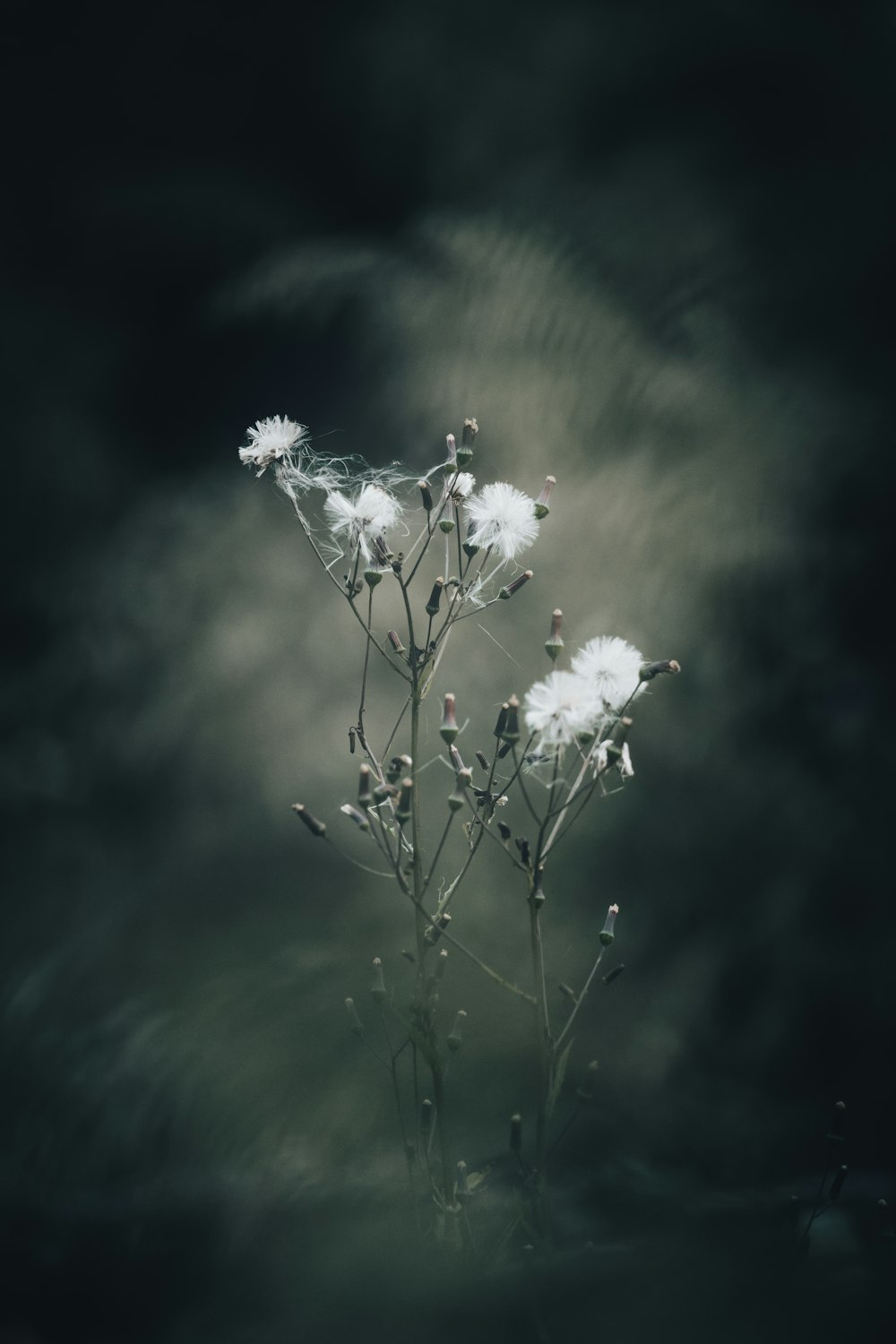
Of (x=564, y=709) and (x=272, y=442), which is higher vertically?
(x=272, y=442)

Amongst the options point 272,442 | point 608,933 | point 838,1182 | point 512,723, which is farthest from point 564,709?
point 838,1182

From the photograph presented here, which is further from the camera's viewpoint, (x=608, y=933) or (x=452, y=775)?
(x=452, y=775)

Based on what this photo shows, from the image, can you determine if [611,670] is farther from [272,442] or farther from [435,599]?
[272,442]

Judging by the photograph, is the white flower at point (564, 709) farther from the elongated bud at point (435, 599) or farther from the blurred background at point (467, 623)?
the blurred background at point (467, 623)

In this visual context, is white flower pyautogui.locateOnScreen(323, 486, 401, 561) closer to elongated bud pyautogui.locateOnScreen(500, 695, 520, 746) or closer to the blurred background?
elongated bud pyautogui.locateOnScreen(500, 695, 520, 746)

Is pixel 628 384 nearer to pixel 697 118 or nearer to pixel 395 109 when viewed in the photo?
pixel 697 118

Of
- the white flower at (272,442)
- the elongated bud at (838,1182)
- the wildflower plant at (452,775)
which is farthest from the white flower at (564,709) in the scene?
the elongated bud at (838,1182)
